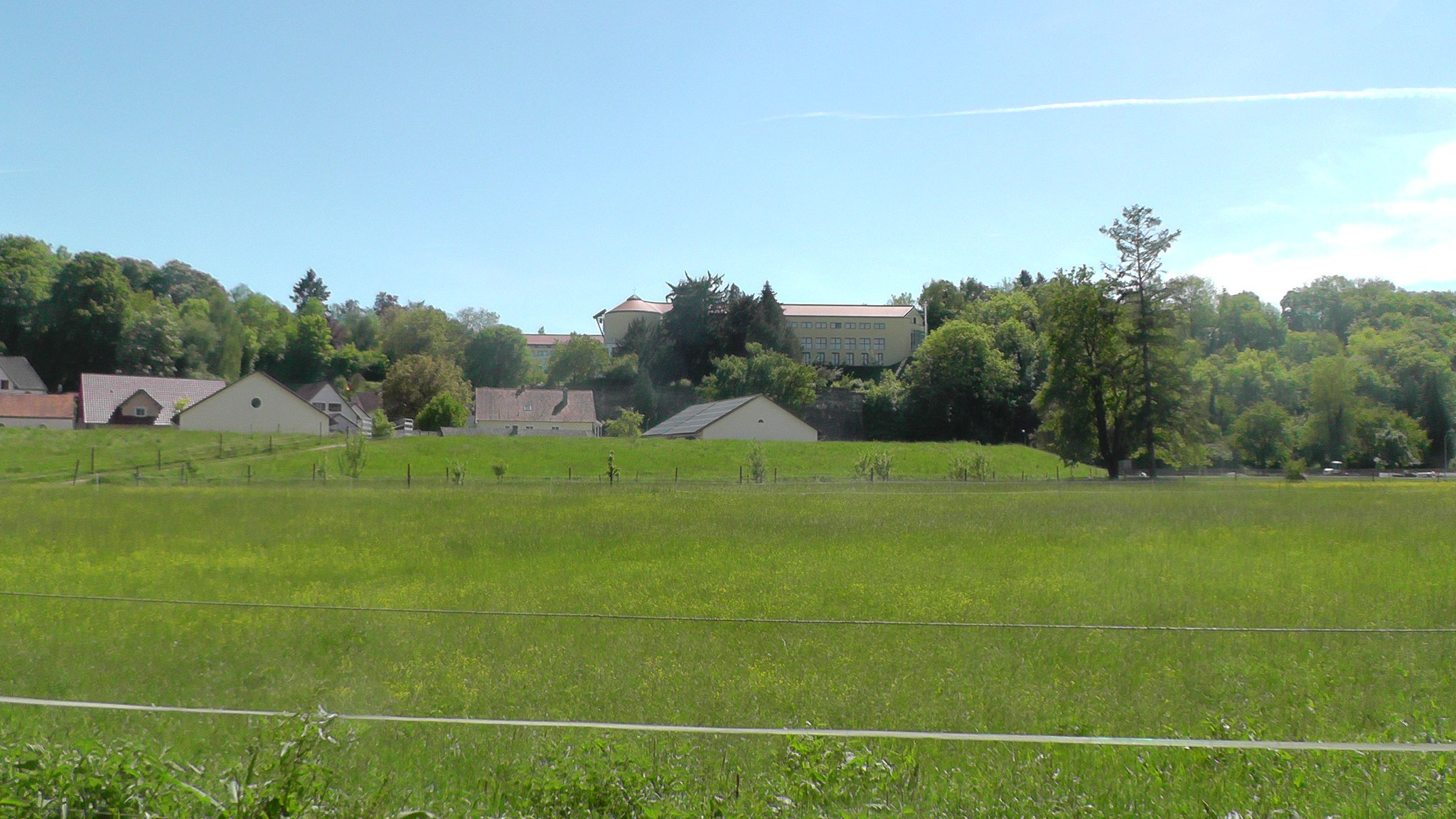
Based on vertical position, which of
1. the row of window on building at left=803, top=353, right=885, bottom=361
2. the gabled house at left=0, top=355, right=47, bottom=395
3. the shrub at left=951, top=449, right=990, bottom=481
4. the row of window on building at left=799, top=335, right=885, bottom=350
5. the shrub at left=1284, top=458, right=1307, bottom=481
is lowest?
the shrub at left=951, top=449, right=990, bottom=481

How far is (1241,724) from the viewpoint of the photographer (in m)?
6.55

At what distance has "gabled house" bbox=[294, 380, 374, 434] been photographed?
40000 mm

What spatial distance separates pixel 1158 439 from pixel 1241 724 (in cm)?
3909

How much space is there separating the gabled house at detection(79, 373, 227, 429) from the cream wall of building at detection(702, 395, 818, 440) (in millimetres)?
33456

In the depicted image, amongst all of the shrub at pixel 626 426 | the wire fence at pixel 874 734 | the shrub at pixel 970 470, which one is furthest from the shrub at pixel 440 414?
the wire fence at pixel 874 734

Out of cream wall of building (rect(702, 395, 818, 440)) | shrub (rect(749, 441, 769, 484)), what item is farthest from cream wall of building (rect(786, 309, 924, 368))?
shrub (rect(749, 441, 769, 484))

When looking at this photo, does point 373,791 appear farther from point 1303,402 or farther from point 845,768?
point 1303,402

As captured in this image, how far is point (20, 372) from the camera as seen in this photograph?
4119 centimetres

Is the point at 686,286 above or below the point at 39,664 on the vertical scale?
above

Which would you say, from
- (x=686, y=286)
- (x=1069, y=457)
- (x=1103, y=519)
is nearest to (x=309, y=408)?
(x=1103, y=519)

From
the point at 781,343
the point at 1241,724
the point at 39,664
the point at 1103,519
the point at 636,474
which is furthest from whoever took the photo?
the point at 781,343

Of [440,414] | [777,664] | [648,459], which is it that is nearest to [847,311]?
[440,414]

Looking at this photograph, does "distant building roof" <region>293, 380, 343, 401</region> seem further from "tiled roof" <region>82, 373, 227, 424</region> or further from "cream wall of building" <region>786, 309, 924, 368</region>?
"cream wall of building" <region>786, 309, 924, 368</region>

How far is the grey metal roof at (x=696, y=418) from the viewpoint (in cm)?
6912
